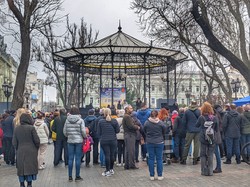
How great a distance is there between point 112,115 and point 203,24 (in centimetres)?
916

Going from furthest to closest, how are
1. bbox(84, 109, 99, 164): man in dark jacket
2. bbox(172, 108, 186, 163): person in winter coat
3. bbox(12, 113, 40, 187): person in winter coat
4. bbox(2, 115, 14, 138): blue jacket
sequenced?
bbox(2, 115, 14, 138): blue jacket, bbox(84, 109, 99, 164): man in dark jacket, bbox(172, 108, 186, 163): person in winter coat, bbox(12, 113, 40, 187): person in winter coat

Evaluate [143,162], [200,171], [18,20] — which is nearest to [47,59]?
[18,20]

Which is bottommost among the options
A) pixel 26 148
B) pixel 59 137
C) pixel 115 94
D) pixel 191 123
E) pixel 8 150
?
pixel 8 150

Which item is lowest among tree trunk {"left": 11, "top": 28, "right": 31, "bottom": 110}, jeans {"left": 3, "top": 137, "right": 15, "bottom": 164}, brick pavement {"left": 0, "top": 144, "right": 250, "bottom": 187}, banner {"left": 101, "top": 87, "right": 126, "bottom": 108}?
brick pavement {"left": 0, "top": 144, "right": 250, "bottom": 187}

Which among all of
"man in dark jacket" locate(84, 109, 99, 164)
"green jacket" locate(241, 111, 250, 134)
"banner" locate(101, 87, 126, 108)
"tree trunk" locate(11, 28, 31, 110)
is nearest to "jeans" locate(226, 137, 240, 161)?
"green jacket" locate(241, 111, 250, 134)

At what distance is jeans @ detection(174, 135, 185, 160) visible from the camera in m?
12.9

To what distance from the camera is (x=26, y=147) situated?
828 cm

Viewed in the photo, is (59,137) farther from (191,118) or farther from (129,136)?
(191,118)

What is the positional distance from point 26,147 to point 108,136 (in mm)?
2742

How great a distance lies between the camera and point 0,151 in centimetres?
1533

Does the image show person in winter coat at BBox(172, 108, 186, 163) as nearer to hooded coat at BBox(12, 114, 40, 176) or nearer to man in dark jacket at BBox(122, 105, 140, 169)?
man in dark jacket at BBox(122, 105, 140, 169)

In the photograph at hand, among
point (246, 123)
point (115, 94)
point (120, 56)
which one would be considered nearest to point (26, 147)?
point (246, 123)

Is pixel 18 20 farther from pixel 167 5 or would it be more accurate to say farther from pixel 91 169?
pixel 91 169

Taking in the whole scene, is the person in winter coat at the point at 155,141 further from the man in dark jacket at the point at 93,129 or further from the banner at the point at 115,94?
the banner at the point at 115,94
